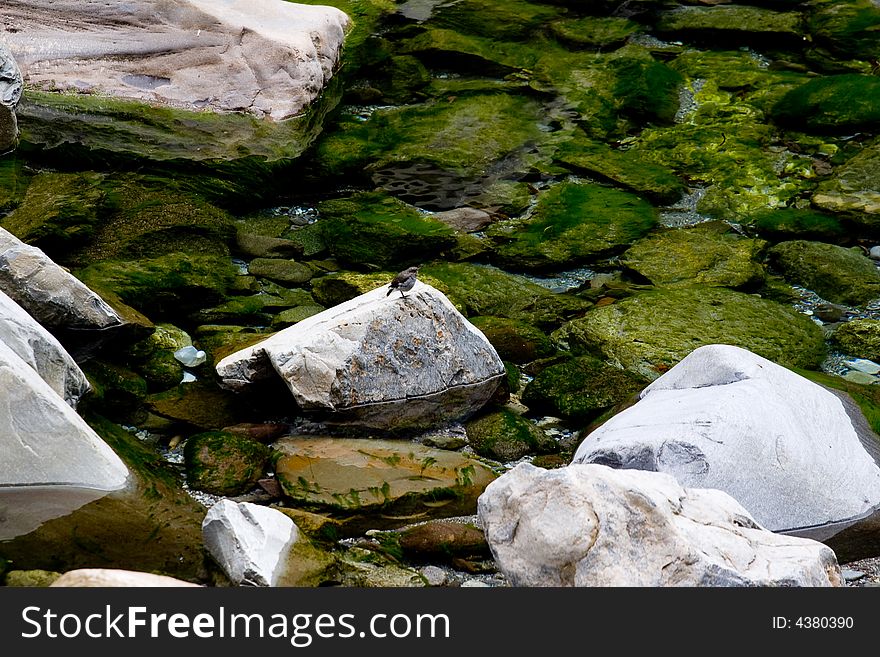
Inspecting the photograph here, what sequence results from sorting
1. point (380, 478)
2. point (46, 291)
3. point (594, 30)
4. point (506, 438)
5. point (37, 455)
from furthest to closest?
point (594, 30) → point (46, 291) → point (506, 438) → point (380, 478) → point (37, 455)

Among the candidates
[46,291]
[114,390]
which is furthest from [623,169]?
[46,291]

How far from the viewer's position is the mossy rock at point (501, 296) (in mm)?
7039

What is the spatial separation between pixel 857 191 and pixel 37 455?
22.8ft

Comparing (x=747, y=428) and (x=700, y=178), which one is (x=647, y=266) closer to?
(x=700, y=178)

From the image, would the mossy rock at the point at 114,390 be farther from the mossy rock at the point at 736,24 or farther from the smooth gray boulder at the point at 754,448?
the mossy rock at the point at 736,24

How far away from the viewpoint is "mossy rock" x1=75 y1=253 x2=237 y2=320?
6.75 meters

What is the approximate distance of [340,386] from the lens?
17.9 ft

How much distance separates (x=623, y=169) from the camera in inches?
364

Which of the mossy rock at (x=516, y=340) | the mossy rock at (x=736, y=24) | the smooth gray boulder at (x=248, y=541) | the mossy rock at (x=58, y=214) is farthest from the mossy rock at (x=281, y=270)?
the mossy rock at (x=736, y=24)

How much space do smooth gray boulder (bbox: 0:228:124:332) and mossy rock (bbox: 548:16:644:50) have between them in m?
7.99

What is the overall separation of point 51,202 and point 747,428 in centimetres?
528

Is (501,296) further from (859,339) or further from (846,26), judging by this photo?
(846,26)

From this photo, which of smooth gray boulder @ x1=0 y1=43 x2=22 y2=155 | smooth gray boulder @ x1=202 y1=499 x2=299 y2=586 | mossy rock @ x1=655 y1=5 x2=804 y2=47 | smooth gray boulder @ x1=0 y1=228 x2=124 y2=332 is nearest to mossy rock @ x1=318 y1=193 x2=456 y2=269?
smooth gray boulder @ x1=0 y1=228 x2=124 y2=332
